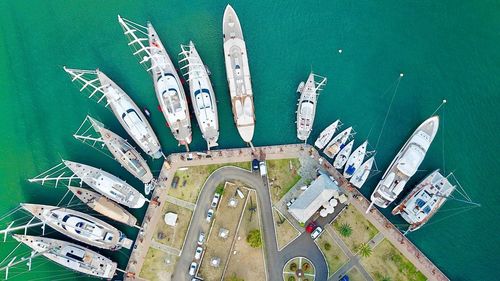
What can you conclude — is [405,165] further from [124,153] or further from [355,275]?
[124,153]

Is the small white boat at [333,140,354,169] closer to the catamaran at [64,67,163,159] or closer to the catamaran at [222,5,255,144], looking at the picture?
the catamaran at [222,5,255,144]

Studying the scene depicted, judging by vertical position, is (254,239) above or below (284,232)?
below

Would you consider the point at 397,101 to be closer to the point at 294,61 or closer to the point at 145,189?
the point at 294,61

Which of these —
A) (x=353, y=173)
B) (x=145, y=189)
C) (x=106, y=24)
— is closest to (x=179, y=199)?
(x=145, y=189)

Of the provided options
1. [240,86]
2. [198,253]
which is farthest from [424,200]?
[198,253]

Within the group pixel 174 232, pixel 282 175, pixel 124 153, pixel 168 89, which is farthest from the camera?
pixel 282 175

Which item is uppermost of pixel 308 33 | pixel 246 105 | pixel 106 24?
pixel 106 24

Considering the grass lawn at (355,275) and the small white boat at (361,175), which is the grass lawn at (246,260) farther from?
the small white boat at (361,175)

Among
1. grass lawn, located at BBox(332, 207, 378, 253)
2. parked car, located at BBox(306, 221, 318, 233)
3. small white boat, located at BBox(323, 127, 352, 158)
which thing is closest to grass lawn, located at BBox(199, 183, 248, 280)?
parked car, located at BBox(306, 221, 318, 233)
